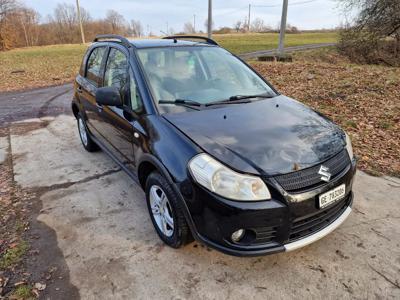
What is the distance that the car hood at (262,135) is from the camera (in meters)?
2.35

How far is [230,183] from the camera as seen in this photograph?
2246mm

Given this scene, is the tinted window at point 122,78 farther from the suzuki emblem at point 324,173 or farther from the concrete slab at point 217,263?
the suzuki emblem at point 324,173

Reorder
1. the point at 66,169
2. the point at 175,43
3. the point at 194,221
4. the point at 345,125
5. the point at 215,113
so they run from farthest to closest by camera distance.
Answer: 1. the point at 345,125
2. the point at 66,169
3. the point at 175,43
4. the point at 215,113
5. the point at 194,221

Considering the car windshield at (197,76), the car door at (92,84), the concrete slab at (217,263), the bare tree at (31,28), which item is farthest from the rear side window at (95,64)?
the bare tree at (31,28)

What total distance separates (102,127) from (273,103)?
2.23 m

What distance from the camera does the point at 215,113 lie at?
296cm

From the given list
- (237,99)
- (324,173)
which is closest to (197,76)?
(237,99)

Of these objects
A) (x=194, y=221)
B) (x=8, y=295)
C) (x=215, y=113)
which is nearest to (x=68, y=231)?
(x=8, y=295)

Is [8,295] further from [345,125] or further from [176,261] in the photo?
[345,125]

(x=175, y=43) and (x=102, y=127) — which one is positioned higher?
(x=175, y=43)

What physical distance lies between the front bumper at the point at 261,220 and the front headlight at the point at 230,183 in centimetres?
4

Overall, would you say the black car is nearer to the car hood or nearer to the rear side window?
the car hood

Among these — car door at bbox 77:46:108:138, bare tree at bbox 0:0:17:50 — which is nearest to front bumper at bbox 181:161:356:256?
car door at bbox 77:46:108:138

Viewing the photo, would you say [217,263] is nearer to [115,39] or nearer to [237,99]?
[237,99]
